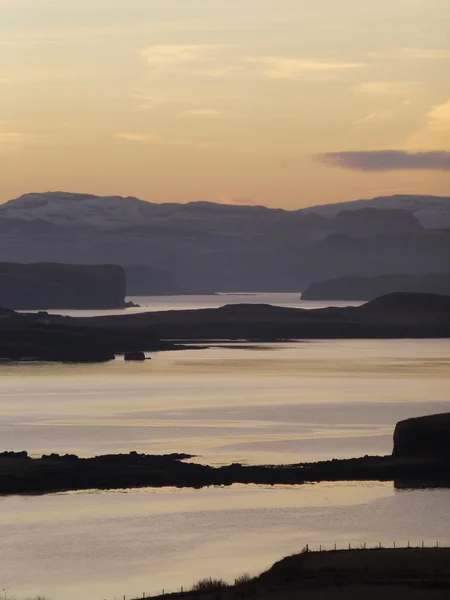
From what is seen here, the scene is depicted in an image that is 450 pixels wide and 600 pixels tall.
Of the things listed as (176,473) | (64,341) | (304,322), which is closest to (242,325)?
(304,322)

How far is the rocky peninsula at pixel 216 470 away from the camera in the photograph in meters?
42.9

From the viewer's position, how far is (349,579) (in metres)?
27.2

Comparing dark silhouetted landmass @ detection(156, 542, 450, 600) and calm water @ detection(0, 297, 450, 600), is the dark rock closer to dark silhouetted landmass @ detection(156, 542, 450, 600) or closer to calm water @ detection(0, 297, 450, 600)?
calm water @ detection(0, 297, 450, 600)

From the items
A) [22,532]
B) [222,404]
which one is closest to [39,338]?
[222,404]

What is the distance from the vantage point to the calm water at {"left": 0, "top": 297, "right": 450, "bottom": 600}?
33438 mm

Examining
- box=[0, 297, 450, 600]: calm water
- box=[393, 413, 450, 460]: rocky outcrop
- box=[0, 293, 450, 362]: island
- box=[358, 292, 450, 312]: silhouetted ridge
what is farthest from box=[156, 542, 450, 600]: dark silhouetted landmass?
box=[358, 292, 450, 312]: silhouetted ridge

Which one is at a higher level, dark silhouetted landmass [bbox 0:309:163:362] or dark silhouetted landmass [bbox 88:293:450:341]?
dark silhouetted landmass [bbox 88:293:450:341]

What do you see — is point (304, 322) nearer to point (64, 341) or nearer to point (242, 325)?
point (242, 325)

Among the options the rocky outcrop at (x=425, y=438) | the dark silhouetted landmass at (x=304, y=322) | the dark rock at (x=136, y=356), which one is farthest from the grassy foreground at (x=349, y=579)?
the dark silhouetted landmass at (x=304, y=322)

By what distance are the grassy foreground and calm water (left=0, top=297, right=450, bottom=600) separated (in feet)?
9.94

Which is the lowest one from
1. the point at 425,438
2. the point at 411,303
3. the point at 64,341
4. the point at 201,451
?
the point at 201,451

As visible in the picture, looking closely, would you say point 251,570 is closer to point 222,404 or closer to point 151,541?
point 151,541

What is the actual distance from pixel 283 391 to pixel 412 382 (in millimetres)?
8914

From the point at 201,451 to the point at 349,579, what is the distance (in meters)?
24.2
